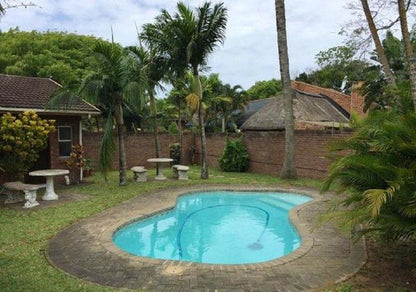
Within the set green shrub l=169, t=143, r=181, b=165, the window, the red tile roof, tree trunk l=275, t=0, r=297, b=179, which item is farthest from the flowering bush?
green shrub l=169, t=143, r=181, b=165

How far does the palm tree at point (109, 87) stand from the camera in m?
11.1

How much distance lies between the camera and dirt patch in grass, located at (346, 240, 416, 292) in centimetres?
426

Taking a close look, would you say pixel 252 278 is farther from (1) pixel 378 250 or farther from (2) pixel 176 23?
(2) pixel 176 23

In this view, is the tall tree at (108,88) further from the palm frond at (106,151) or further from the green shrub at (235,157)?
the green shrub at (235,157)

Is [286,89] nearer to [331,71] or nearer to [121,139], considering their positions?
[121,139]

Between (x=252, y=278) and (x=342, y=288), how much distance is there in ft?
3.86

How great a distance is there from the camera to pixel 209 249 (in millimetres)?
7285

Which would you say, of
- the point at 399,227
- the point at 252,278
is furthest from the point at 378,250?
the point at 252,278

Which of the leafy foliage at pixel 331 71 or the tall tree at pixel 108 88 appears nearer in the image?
the tall tree at pixel 108 88

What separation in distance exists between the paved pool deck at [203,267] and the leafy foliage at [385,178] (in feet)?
3.04

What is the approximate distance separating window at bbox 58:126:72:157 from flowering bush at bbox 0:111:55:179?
8.92ft

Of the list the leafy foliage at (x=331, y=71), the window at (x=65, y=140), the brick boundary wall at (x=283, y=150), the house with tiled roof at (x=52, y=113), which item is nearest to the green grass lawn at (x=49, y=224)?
the brick boundary wall at (x=283, y=150)

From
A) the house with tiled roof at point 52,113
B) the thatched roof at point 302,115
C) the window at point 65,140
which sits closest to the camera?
the house with tiled roof at point 52,113

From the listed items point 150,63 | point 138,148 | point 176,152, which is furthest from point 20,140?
point 176,152
